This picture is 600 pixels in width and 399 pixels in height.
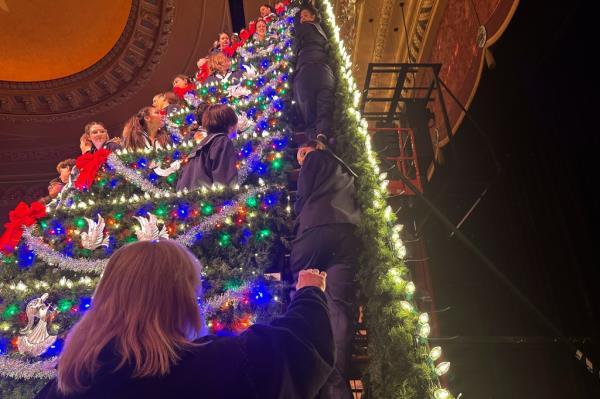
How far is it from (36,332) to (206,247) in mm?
1212

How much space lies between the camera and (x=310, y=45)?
6012 mm

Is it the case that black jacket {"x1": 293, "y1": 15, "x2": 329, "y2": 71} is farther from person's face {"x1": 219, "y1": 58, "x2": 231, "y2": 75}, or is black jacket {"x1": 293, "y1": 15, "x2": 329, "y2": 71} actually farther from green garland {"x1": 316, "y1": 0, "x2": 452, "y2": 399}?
green garland {"x1": 316, "y1": 0, "x2": 452, "y2": 399}

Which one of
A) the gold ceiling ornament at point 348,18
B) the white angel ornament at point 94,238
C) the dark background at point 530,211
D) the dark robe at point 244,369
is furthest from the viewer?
the gold ceiling ornament at point 348,18

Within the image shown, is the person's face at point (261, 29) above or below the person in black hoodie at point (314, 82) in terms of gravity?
above

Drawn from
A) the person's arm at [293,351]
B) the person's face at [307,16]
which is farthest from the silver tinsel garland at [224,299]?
the person's face at [307,16]

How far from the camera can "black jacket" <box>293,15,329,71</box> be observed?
574 cm

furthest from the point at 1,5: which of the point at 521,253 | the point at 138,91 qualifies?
the point at 521,253

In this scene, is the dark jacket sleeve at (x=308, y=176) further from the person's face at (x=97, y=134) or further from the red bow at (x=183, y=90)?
the red bow at (x=183, y=90)

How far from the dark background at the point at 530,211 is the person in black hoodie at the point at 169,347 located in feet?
12.1

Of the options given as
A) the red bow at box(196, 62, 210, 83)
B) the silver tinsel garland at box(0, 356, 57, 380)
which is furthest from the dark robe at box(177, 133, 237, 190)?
the red bow at box(196, 62, 210, 83)

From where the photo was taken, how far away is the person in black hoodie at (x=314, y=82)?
4.79m

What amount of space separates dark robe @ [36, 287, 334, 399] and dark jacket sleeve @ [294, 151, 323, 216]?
1790 mm

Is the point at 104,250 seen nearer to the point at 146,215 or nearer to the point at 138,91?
the point at 146,215

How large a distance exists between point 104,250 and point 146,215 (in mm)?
396
